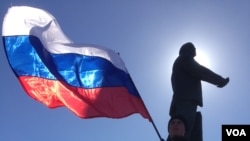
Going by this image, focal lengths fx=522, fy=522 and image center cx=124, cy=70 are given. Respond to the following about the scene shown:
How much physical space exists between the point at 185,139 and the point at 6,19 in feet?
18.9

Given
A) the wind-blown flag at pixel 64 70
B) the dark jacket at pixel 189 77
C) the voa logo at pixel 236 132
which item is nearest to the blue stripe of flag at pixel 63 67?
the wind-blown flag at pixel 64 70

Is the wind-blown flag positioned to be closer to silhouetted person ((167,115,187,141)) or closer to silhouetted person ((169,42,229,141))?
silhouetted person ((169,42,229,141))

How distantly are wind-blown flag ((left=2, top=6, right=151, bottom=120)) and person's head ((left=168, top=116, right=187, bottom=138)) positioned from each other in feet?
8.41

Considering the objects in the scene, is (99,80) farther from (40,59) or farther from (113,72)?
(40,59)

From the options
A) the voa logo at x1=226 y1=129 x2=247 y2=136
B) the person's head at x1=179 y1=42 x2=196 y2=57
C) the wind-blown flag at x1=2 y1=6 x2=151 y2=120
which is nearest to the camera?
the voa logo at x1=226 y1=129 x2=247 y2=136

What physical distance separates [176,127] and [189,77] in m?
1.69

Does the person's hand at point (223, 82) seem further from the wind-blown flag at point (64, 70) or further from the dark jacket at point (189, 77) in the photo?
the wind-blown flag at point (64, 70)

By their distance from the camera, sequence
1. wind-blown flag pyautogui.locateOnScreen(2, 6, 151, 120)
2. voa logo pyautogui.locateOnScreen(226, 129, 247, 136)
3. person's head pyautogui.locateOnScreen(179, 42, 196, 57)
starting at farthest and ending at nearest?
1. wind-blown flag pyautogui.locateOnScreen(2, 6, 151, 120)
2. person's head pyautogui.locateOnScreen(179, 42, 196, 57)
3. voa logo pyautogui.locateOnScreen(226, 129, 247, 136)

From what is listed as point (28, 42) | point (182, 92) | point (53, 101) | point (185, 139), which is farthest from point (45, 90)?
point (185, 139)

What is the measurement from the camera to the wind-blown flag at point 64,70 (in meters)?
11.1

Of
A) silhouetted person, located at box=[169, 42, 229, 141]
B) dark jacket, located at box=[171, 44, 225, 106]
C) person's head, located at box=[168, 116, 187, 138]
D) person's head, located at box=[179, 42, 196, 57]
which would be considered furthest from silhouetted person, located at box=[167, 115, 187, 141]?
person's head, located at box=[179, 42, 196, 57]

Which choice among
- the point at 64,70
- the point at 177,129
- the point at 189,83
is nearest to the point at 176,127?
the point at 177,129

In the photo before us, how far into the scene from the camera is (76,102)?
37.0 feet

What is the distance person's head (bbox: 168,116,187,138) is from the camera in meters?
8.14
